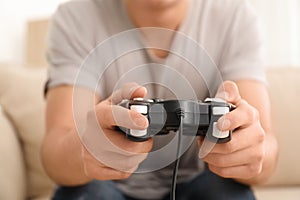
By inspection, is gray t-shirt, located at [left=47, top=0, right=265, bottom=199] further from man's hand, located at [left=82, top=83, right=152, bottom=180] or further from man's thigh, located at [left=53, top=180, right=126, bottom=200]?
man's hand, located at [left=82, top=83, right=152, bottom=180]

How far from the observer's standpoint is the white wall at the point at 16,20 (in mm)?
1749

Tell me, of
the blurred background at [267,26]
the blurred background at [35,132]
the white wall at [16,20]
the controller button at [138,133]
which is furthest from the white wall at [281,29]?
the controller button at [138,133]

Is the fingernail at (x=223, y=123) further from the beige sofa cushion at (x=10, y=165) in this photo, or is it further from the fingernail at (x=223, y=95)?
the beige sofa cushion at (x=10, y=165)

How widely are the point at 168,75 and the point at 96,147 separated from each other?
184mm

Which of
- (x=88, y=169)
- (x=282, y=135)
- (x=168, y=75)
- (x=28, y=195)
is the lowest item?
(x=28, y=195)

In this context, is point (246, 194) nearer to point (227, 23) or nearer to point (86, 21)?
point (227, 23)

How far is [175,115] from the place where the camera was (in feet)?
1.75

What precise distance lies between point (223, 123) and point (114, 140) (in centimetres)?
13

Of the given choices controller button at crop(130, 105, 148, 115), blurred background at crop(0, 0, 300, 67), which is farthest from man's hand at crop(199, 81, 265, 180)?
blurred background at crop(0, 0, 300, 67)

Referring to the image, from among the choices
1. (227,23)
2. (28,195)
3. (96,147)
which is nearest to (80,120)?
(96,147)

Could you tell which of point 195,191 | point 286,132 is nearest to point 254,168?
point 195,191

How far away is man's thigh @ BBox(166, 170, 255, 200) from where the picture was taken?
2.69 ft

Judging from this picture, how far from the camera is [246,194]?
83cm

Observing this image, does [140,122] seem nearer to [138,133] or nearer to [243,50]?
[138,133]
